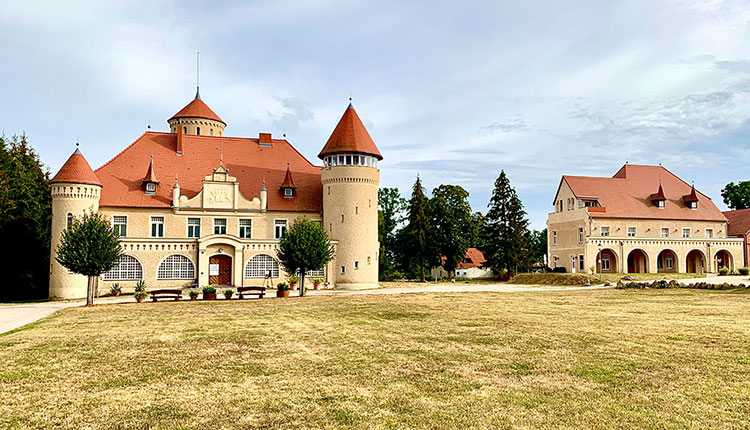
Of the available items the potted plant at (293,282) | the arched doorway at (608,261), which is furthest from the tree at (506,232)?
the potted plant at (293,282)

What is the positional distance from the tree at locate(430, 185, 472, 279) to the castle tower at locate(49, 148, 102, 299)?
32254 millimetres

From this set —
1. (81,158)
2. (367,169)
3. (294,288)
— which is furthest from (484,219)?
(81,158)

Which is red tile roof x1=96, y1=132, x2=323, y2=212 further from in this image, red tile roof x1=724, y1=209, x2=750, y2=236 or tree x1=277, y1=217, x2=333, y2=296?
red tile roof x1=724, y1=209, x2=750, y2=236

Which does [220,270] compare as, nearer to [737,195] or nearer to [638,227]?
[638,227]

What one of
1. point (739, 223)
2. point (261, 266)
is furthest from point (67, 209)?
point (739, 223)

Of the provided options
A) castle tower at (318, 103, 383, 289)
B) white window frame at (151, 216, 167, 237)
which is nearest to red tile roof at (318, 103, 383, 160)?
castle tower at (318, 103, 383, 289)

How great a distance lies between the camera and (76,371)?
11.3 metres

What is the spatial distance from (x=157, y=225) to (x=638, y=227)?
42422 mm

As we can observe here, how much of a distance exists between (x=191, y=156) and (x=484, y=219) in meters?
29.2

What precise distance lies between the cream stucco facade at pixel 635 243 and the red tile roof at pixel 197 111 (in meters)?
34.1

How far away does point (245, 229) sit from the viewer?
42781mm

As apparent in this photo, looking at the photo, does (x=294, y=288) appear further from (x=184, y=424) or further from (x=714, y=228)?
(x=714, y=228)

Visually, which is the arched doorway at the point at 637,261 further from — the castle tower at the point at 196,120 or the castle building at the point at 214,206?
the castle tower at the point at 196,120

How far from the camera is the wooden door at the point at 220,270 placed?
132 ft
